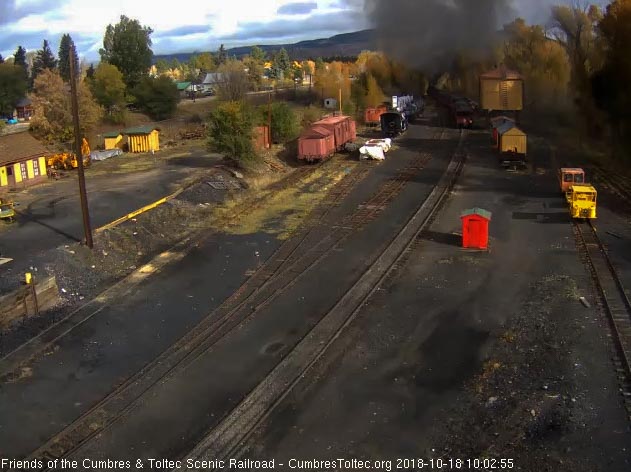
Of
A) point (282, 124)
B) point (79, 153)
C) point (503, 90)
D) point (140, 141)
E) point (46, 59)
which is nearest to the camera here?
point (79, 153)

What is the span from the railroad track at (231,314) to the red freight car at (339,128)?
34.5 ft

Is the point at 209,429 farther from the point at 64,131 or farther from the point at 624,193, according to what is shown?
the point at 64,131

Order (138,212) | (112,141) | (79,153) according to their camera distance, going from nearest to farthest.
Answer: (79,153)
(138,212)
(112,141)

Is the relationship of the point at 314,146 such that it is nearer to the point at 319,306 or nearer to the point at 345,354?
the point at 319,306

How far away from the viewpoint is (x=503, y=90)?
4934 centimetres

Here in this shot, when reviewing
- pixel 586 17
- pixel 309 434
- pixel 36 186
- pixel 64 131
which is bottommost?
pixel 309 434

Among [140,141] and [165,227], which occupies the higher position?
[140,141]

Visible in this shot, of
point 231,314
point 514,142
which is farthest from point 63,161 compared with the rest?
point 231,314

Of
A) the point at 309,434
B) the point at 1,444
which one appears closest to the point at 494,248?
the point at 309,434

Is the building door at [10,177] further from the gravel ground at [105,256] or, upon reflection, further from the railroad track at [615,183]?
the railroad track at [615,183]

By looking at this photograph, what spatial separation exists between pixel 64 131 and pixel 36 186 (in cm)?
1378

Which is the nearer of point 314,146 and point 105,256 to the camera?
point 105,256

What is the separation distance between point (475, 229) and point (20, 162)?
2308cm

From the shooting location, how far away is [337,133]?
125 feet
